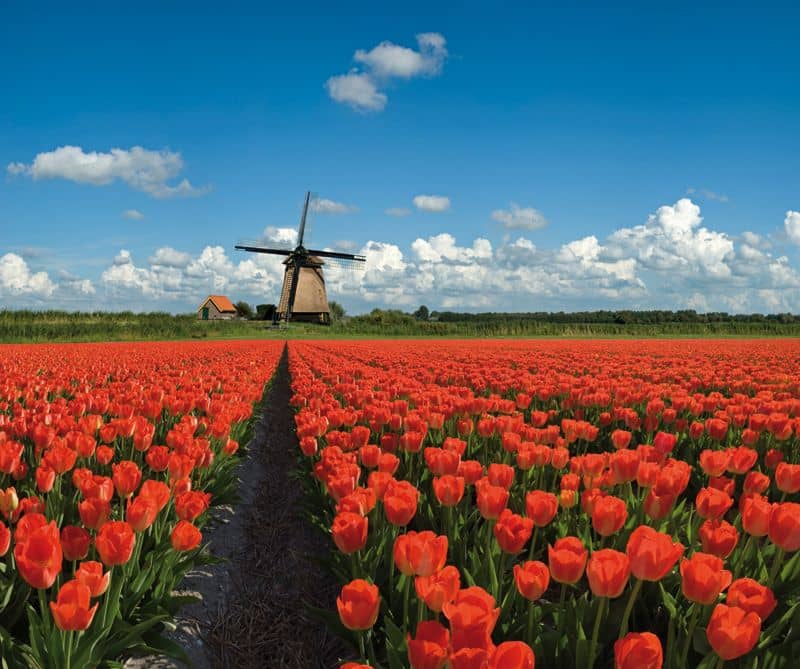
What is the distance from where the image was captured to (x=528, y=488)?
3.88m

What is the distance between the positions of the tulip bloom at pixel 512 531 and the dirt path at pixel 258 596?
4.78 feet

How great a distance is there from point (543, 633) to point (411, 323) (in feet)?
248

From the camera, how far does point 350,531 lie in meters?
2.21

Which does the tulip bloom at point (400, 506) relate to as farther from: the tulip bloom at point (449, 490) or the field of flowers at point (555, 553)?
the tulip bloom at point (449, 490)

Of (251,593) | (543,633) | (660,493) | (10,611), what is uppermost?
(660,493)

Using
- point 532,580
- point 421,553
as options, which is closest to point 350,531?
point 421,553

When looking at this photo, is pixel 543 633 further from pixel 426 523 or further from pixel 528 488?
pixel 528 488

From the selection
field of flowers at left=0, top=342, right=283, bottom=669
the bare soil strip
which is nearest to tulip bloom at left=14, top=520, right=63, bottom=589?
field of flowers at left=0, top=342, right=283, bottom=669

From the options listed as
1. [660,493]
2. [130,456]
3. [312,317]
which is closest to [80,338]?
[312,317]

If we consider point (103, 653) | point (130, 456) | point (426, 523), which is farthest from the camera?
point (130, 456)

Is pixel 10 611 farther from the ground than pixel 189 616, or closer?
farther from the ground

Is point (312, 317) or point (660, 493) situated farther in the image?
point (312, 317)

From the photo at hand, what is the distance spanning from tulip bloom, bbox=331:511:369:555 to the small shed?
90.5 metres

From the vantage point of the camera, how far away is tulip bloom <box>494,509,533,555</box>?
2168 mm
